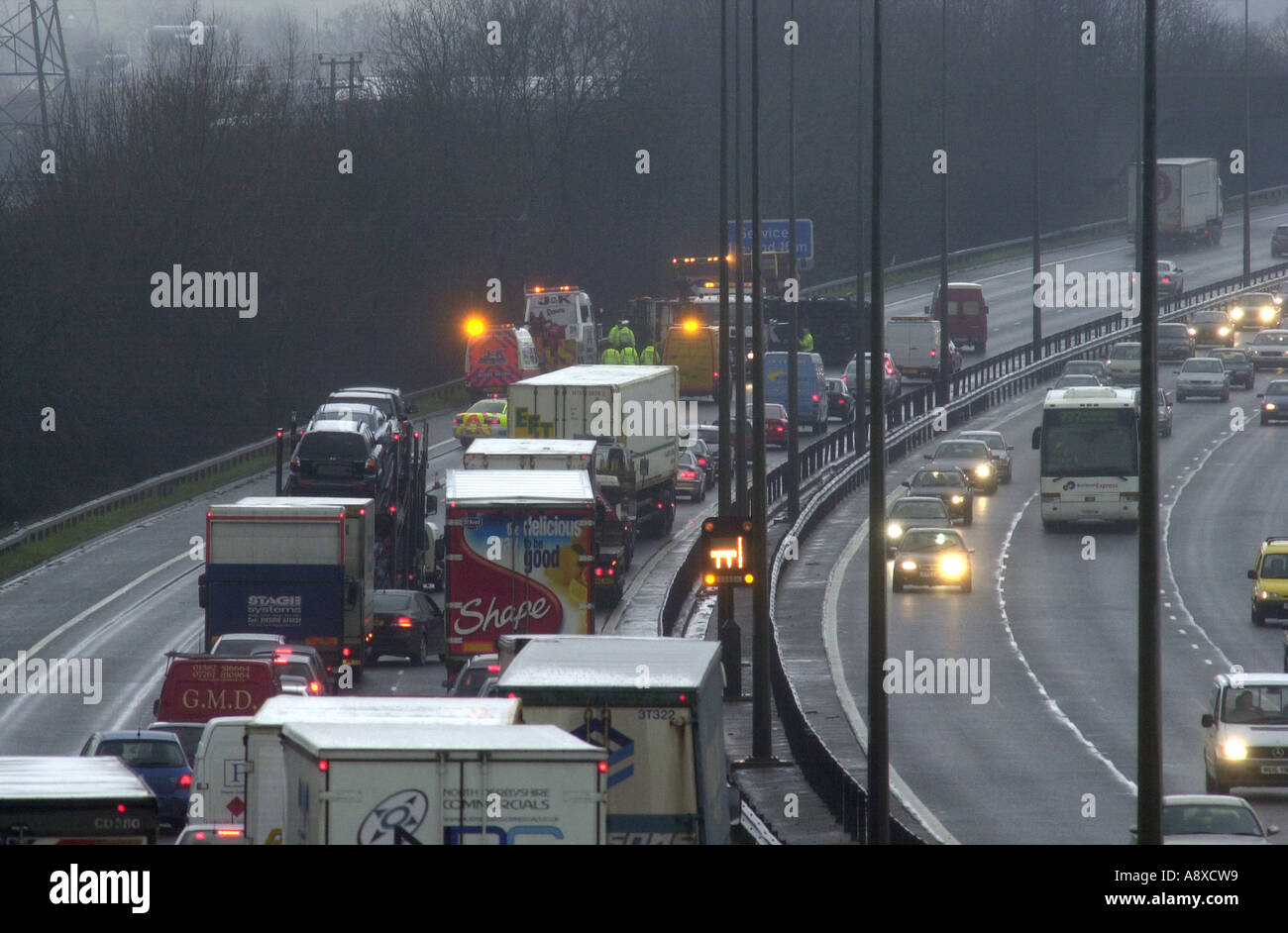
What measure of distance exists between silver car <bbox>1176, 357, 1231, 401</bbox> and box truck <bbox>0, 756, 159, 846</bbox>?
6137cm

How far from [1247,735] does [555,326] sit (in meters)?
45.8

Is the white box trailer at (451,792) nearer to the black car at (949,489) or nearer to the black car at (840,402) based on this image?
the black car at (949,489)

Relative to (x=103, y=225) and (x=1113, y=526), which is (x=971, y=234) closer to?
(x=103, y=225)

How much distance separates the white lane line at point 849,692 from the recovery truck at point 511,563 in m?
4.41

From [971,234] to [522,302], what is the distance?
45759 millimetres

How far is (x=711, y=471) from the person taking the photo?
187 feet

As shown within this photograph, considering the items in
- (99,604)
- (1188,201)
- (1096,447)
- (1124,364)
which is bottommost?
(99,604)

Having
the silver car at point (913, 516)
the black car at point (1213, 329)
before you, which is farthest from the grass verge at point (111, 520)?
the black car at point (1213, 329)

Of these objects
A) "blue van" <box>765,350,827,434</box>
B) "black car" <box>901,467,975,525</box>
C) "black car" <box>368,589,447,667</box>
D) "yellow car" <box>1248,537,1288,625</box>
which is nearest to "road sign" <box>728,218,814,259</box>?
"blue van" <box>765,350,827,434</box>

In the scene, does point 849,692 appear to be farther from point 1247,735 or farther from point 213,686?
point 213,686

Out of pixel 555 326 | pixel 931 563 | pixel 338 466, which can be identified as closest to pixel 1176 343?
pixel 555 326

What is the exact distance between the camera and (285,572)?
3416 cm

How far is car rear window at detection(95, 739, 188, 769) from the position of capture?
79.5 feet

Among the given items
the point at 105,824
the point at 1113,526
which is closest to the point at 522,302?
the point at 1113,526
